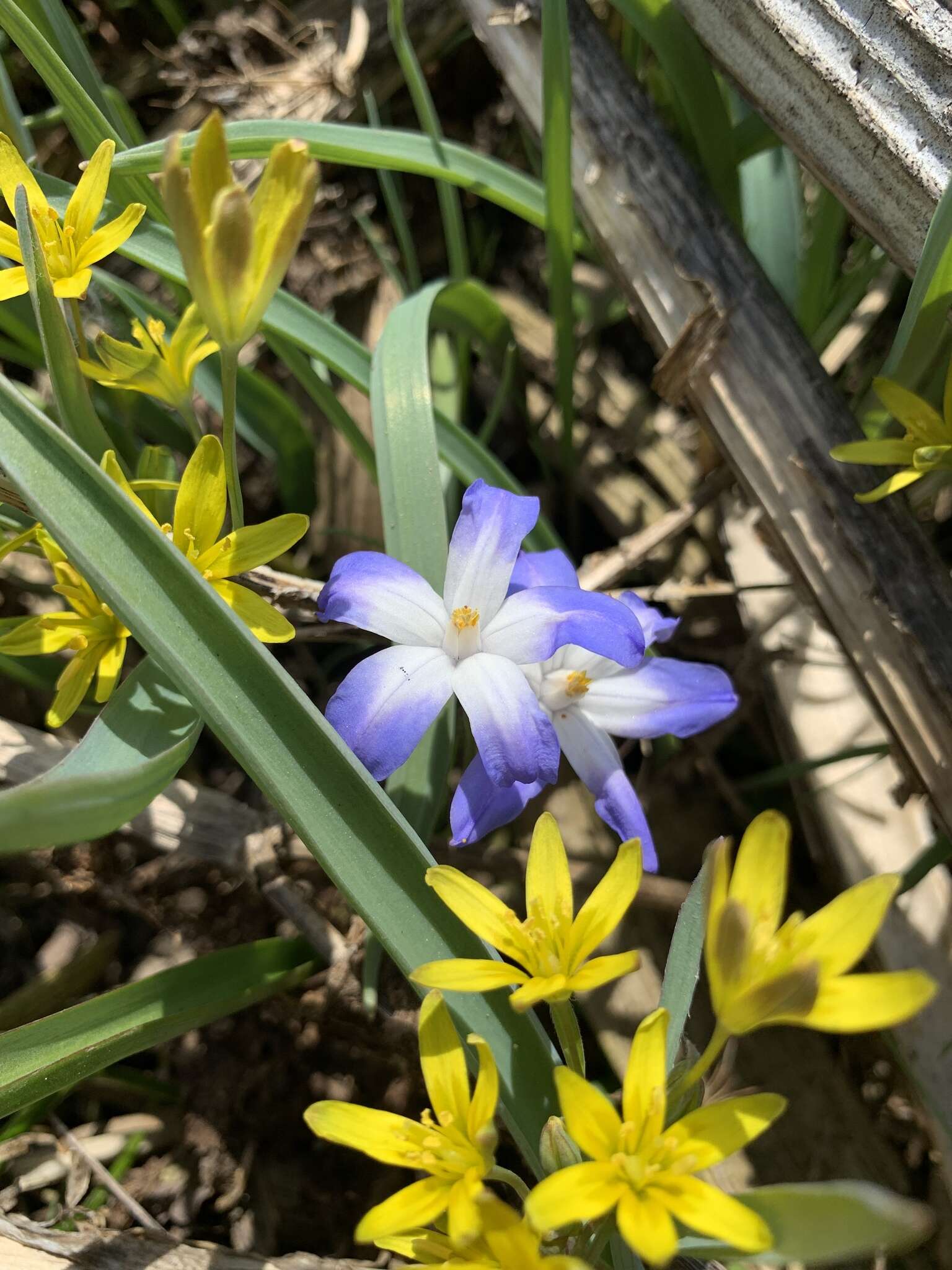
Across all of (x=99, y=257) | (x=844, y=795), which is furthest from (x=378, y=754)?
(x=844, y=795)

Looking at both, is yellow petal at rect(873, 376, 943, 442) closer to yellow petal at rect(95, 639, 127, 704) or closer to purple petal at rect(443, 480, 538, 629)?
purple petal at rect(443, 480, 538, 629)

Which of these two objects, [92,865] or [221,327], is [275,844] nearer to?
[92,865]

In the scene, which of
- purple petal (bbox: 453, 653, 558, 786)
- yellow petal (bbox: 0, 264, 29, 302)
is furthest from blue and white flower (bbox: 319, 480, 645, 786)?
yellow petal (bbox: 0, 264, 29, 302)

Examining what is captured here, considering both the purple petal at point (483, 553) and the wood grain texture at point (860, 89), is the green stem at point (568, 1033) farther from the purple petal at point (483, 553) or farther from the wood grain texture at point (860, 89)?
the wood grain texture at point (860, 89)

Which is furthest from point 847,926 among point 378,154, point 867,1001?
point 378,154

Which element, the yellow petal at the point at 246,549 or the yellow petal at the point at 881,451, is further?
the yellow petal at the point at 881,451

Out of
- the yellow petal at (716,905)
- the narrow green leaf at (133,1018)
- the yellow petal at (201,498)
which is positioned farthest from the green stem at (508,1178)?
the yellow petal at (201,498)

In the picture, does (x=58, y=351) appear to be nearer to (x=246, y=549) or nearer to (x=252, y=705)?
(x=246, y=549)
